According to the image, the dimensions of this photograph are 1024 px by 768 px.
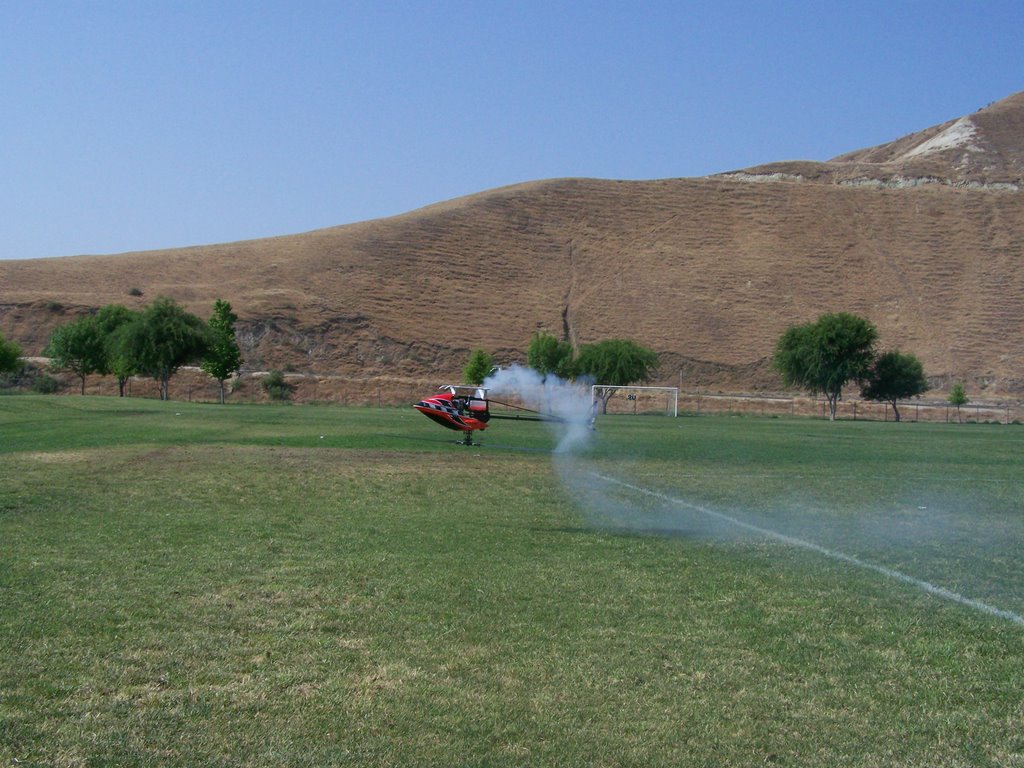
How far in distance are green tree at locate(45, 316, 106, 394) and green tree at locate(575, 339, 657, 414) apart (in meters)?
39.5

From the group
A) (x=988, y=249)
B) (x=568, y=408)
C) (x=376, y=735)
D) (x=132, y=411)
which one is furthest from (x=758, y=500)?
(x=988, y=249)

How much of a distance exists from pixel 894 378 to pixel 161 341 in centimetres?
6028

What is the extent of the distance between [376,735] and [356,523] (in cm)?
822

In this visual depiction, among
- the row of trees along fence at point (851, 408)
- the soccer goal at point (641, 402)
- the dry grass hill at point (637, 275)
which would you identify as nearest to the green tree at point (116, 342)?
the dry grass hill at point (637, 275)

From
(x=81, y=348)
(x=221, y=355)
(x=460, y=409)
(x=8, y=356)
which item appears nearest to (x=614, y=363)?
(x=221, y=355)

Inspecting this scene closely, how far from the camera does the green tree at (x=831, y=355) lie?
84.7m

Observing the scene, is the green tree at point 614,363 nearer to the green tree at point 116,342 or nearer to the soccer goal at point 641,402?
the soccer goal at point 641,402

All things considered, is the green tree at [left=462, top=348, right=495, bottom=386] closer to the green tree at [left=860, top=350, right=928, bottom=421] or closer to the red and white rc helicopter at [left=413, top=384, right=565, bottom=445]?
the green tree at [left=860, top=350, right=928, bottom=421]

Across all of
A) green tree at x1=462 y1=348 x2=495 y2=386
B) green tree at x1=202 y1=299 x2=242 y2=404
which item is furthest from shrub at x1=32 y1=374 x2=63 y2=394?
green tree at x1=462 y1=348 x2=495 y2=386

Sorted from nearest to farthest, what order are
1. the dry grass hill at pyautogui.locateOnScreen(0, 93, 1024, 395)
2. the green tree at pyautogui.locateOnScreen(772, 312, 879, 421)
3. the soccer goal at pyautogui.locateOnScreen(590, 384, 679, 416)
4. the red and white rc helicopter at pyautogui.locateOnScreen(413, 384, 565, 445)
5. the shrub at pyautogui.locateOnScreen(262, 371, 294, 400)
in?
the red and white rc helicopter at pyautogui.locateOnScreen(413, 384, 565, 445) → the shrub at pyautogui.locateOnScreen(262, 371, 294, 400) → the green tree at pyautogui.locateOnScreen(772, 312, 879, 421) → the soccer goal at pyautogui.locateOnScreen(590, 384, 679, 416) → the dry grass hill at pyautogui.locateOnScreen(0, 93, 1024, 395)

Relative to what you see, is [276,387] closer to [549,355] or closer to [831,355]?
[549,355]

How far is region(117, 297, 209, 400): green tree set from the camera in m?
76.3

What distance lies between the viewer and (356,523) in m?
13.5

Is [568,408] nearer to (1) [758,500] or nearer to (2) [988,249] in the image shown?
(1) [758,500]
